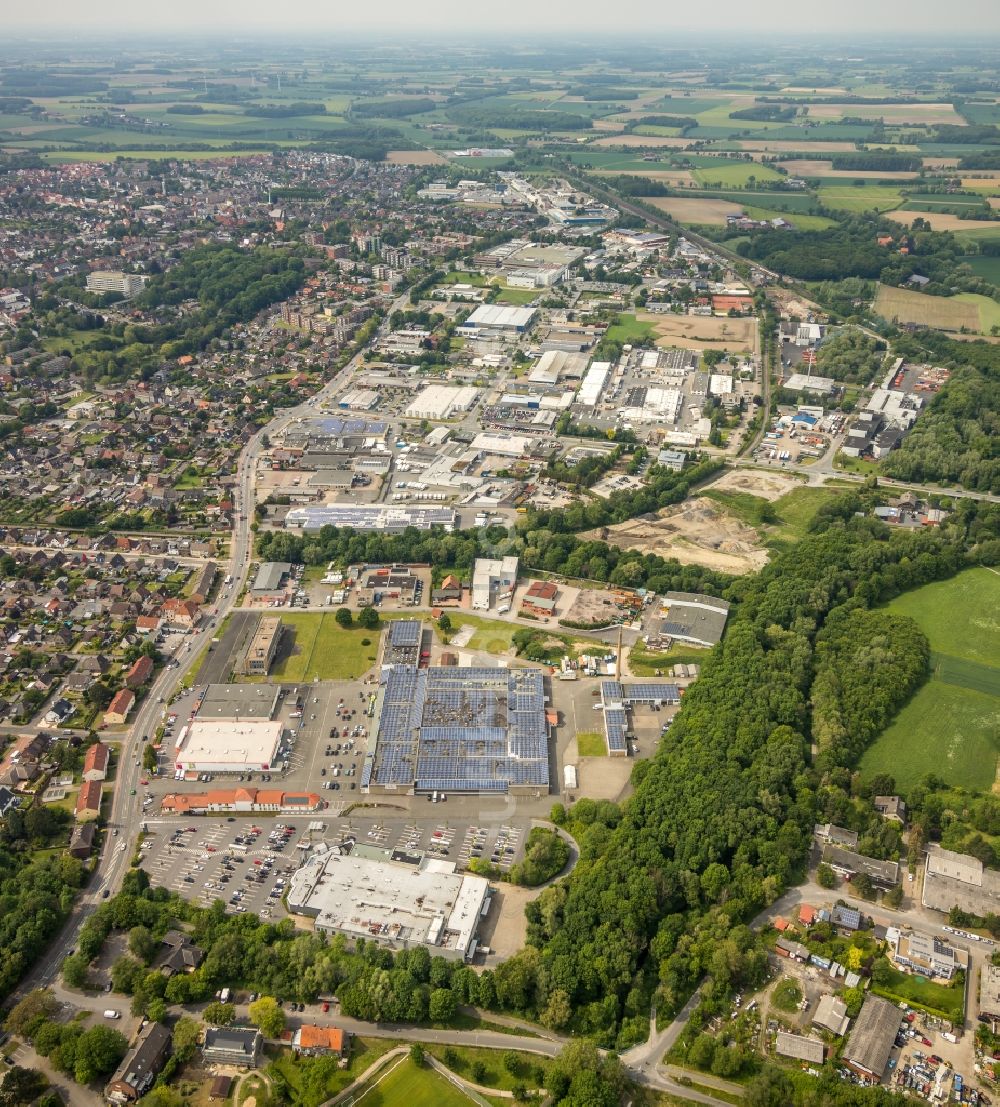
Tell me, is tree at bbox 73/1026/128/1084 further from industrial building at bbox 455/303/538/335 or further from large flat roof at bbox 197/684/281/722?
industrial building at bbox 455/303/538/335

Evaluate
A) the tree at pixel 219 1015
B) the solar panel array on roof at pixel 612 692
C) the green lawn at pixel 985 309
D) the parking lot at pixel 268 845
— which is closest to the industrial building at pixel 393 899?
the parking lot at pixel 268 845

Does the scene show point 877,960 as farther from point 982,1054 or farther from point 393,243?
point 393,243

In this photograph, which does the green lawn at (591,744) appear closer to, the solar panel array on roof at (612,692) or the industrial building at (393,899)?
the solar panel array on roof at (612,692)

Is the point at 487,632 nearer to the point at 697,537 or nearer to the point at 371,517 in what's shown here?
the point at 371,517

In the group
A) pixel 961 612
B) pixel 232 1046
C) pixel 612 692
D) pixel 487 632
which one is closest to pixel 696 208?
pixel 961 612

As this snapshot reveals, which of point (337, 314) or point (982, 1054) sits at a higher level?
point (337, 314)

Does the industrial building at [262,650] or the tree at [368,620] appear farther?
the tree at [368,620]

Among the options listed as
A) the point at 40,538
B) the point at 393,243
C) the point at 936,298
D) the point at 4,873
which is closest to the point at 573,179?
the point at 393,243
